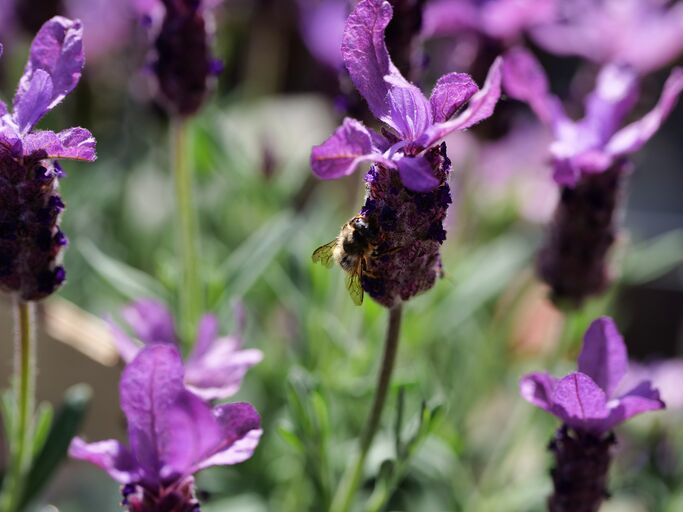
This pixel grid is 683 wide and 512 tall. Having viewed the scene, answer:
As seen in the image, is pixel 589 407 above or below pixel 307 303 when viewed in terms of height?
below

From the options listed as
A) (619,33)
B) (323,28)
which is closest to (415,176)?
(619,33)

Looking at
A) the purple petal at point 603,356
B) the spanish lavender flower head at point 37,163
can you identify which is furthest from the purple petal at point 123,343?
the purple petal at point 603,356

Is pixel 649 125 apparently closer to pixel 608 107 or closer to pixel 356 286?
pixel 608 107

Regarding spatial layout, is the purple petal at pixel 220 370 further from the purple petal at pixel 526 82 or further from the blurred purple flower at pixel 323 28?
the blurred purple flower at pixel 323 28

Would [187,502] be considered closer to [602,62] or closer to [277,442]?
[277,442]

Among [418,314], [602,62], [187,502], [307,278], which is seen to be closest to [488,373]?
[418,314]

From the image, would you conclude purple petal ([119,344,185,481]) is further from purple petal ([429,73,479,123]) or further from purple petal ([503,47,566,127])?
purple petal ([503,47,566,127])

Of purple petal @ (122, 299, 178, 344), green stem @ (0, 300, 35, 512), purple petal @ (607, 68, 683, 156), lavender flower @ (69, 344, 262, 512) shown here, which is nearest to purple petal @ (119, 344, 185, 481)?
lavender flower @ (69, 344, 262, 512)
